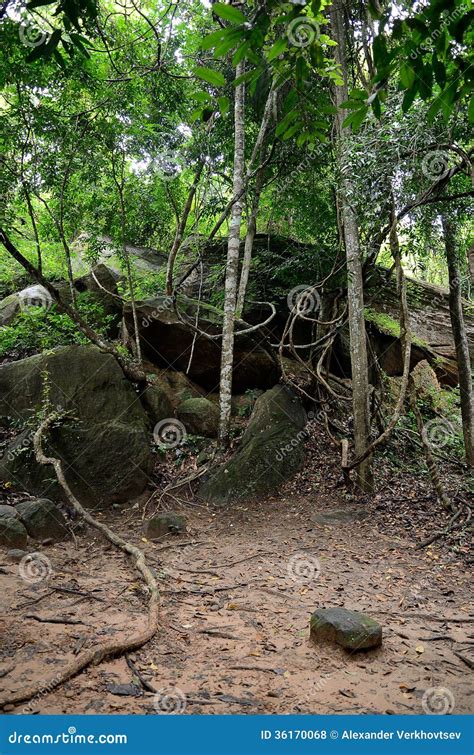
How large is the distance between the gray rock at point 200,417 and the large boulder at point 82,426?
0.96 metres

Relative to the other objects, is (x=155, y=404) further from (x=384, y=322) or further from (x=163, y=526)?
(x=384, y=322)

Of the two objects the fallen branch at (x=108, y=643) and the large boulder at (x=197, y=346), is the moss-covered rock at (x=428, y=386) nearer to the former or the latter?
the large boulder at (x=197, y=346)

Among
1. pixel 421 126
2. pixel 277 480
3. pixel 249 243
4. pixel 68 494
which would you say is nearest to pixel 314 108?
pixel 421 126

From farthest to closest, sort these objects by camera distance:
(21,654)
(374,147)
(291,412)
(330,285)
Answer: (330,285), (291,412), (374,147), (21,654)

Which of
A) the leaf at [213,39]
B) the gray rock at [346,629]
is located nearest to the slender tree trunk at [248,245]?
the gray rock at [346,629]

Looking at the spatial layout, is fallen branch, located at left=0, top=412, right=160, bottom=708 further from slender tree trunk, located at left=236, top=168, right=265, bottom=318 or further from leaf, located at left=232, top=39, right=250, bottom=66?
slender tree trunk, located at left=236, top=168, right=265, bottom=318

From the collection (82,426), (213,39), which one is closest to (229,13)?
(213,39)

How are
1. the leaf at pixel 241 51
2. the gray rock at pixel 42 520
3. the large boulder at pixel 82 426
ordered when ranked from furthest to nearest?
1. the large boulder at pixel 82 426
2. the gray rock at pixel 42 520
3. the leaf at pixel 241 51

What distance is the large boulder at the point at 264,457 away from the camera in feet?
25.2

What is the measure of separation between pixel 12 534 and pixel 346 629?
3.85 meters

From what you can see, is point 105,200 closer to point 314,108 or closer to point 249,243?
point 249,243

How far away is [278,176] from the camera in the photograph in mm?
9938

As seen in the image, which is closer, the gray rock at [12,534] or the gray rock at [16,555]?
the gray rock at [16,555]

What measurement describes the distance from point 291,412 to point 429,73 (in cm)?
703
